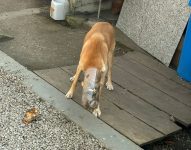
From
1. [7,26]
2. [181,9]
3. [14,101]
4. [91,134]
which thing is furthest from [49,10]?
[91,134]

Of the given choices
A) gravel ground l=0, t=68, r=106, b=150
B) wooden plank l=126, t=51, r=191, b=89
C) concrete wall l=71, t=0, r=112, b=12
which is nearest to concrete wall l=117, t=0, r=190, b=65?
wooden plank l=126, t=51, r=191, b=89

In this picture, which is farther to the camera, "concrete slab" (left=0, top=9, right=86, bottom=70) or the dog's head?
"concrete slab" (left=0, top=9, right=86, bottom=70)

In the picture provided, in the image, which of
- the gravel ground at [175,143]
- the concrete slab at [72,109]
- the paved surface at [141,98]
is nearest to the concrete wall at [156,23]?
the paved surface at [141,98]

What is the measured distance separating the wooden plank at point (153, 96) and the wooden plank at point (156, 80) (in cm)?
11

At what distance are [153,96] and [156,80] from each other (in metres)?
0.51

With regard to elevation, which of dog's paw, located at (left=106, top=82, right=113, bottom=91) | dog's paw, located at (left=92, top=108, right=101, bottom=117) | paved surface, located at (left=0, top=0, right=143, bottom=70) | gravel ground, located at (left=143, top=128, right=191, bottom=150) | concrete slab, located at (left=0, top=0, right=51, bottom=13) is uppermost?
dog's paw, located at (left=92, top=108, right=101, bottom=117)

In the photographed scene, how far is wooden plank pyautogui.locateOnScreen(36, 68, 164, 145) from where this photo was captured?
15.2 feet

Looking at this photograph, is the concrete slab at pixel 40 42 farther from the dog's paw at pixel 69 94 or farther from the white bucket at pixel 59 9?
the dog's paw at pixel 69 94

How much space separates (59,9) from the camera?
7574mm

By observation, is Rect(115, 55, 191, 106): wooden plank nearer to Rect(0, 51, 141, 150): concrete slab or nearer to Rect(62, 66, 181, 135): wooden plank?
Rect(62, 66, 181, 135): wooden plank

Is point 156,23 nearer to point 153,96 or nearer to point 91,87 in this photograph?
point 153,96

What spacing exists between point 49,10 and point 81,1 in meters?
0.68

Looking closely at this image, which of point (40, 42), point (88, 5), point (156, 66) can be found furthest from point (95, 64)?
point (88, 5)

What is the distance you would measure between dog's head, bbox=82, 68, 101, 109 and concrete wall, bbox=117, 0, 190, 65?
2513mm
